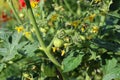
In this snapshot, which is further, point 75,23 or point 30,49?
point 75,23

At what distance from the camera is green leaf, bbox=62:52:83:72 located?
1.99 m

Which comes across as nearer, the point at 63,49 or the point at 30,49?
the point at 30,49

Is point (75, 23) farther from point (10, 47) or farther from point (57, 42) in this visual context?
point (10, 47)

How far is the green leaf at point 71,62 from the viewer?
1986 millimetres

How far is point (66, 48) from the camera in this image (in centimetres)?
206

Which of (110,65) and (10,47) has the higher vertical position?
(10,47)

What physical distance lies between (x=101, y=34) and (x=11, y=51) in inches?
20.2

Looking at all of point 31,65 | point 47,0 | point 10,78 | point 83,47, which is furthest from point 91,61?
point 47,0

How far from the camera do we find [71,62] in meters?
2.02

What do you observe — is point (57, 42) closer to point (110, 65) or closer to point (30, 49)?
point (30, 49)

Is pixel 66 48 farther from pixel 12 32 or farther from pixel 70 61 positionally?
pixel 12 32

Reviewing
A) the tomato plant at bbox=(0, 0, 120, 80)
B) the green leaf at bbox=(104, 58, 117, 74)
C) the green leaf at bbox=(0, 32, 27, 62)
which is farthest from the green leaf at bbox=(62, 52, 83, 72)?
the green leaf at bbox=(0, 32, 27, 62)

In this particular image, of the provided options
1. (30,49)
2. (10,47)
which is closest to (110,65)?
(30,49)

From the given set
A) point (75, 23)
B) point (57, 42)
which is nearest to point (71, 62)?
point (57, 42)
